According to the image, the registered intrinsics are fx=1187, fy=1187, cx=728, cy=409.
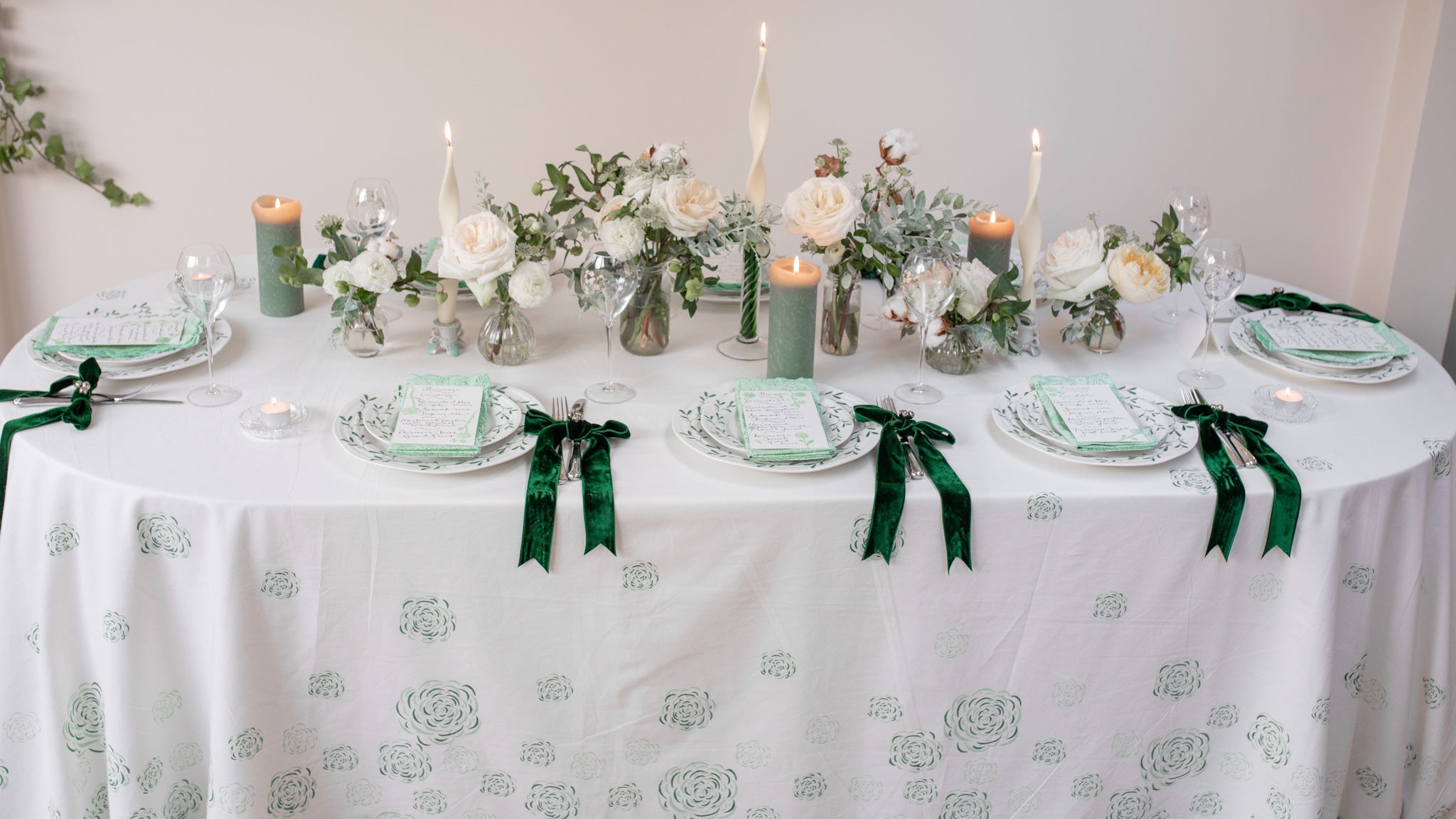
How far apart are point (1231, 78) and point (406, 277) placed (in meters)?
2.53

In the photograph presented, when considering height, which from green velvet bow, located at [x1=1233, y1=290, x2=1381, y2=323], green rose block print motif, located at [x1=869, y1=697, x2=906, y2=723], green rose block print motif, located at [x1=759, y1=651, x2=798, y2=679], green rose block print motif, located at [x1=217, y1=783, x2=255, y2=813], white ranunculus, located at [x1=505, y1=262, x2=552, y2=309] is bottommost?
green rose block print motif, located at [x1=217, y1=783, x2=255, y2=813]

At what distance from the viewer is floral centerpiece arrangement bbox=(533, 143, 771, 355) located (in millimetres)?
1718

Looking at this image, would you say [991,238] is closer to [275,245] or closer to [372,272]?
[372,272]

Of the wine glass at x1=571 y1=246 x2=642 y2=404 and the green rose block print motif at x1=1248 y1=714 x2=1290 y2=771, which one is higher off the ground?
the wine glass at x1=571 y1=246 x2=642 y2=404

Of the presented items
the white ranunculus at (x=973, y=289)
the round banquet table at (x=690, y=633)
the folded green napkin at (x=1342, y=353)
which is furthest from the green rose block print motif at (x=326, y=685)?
the folded green napkin at (x=1342, y=353)

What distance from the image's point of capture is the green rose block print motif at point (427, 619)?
1454 millimetres

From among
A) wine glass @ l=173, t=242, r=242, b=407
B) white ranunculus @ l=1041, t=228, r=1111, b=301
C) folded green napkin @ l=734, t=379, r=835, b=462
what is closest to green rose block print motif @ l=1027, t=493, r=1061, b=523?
folded green napkin @ l=734, t=379, r=835, b=462

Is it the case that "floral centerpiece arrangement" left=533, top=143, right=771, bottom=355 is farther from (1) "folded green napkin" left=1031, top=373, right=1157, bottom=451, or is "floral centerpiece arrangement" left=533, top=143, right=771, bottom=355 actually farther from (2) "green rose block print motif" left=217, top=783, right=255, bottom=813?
(2) "green rose block print motif" left=217, top=783, right=255, bottom=813

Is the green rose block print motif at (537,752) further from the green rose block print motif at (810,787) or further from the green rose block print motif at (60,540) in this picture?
the green rose block print motif at (60,540)

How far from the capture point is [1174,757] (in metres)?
1.61

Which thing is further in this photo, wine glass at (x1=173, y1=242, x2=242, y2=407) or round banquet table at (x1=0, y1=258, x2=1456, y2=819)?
wine glass at (x1=173, y1=242, x2=242, y2=407)

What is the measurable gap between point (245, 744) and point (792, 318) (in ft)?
2.99

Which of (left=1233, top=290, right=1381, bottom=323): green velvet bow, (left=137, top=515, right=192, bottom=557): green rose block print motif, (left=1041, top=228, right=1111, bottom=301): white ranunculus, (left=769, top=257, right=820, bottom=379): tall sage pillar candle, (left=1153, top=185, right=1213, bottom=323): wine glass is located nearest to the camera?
(left=137, top=515, right=192, bottom=557): green rose block print motif

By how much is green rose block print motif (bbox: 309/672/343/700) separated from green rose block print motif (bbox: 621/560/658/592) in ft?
1.23
